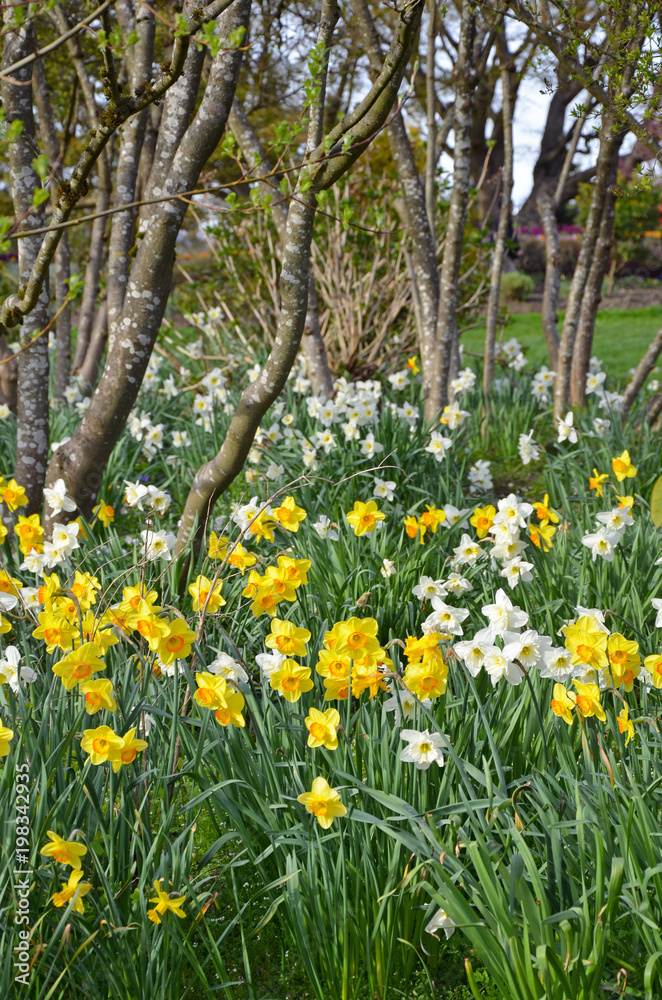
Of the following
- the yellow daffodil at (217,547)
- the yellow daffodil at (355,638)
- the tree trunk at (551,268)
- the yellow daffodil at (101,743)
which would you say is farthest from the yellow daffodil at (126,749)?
the tree trunk at (551,268)

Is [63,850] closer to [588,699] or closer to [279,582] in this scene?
[279,582]

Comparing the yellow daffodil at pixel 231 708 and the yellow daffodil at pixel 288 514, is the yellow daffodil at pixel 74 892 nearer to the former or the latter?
the yellow daffodil at pixel 231 708

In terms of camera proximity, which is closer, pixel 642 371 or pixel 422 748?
pixel 422 748

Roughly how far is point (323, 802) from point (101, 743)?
436 mm

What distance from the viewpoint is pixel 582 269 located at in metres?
4.68

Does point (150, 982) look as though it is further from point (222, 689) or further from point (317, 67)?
point (317, 67)

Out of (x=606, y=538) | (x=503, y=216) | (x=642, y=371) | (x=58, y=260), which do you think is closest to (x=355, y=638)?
(x=606, y=538)

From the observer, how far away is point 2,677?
1693 mm

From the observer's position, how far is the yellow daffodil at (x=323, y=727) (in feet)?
5.07

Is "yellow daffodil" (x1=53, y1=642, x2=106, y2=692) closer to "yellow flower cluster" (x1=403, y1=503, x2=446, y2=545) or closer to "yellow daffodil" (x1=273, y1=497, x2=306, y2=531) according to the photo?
"yellow daffodil" (x1=273, y1=497, x2=306, y2=531)

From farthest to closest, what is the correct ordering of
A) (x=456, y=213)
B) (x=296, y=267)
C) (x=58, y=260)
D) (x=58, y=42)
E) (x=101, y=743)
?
1. (x=58, y=260)
2. (x=456, y=213)
3. (x=296, y=267)
4. (x=101, y=743)
5. (x=58, y=42)

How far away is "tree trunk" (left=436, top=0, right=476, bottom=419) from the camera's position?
4016 millimetres

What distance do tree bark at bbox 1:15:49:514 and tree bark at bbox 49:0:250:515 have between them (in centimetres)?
25

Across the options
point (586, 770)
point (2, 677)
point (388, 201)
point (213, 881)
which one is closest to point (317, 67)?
Result: point (2, 677)
